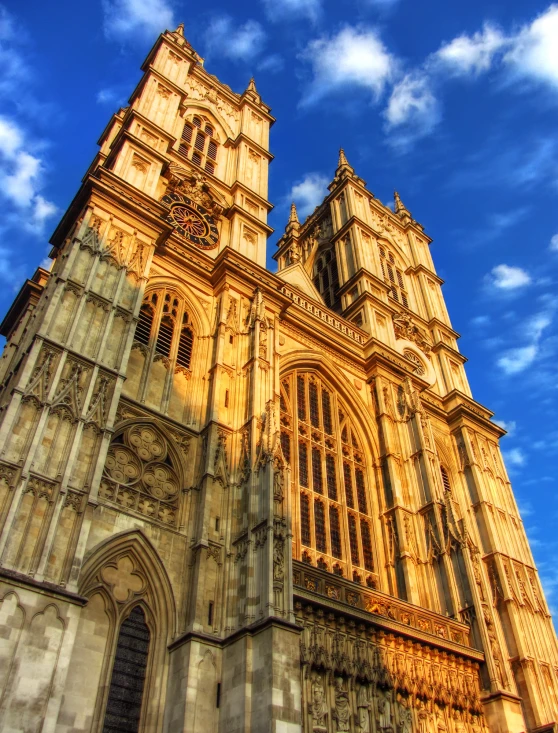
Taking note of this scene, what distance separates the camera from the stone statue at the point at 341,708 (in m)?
15.8

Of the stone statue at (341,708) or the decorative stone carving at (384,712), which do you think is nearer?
the stone statue at (341,708)

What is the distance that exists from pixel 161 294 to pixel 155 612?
11.3m

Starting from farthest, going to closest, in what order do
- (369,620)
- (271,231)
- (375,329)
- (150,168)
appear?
(375,329) < (271,231) < (150,168) < (369,620)

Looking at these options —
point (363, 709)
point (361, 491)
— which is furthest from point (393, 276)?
point (363, 709)

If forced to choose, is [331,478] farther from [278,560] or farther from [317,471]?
[278,560]

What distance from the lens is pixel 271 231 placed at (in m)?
29.8

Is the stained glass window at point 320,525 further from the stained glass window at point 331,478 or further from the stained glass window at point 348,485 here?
the stained glass window at point 348,485

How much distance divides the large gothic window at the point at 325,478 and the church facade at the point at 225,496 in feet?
0.34

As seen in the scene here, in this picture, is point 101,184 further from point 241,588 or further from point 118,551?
point 241,588

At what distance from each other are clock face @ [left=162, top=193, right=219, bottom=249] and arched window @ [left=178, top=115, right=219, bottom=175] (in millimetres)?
3626

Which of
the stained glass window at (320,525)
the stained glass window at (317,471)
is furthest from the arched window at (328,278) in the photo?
the stained glass window at (320,525)

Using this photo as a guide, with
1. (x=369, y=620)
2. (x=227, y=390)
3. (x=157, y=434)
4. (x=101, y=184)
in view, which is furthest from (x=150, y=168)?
(x=369, y=620)

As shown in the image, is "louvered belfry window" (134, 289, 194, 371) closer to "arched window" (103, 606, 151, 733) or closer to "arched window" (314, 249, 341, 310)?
"arched window" (103, 606, 151, 733)

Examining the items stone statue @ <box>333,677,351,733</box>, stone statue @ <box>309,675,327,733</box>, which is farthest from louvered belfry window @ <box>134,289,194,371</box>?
stone statue @ <box>333,677,351,733</box>
